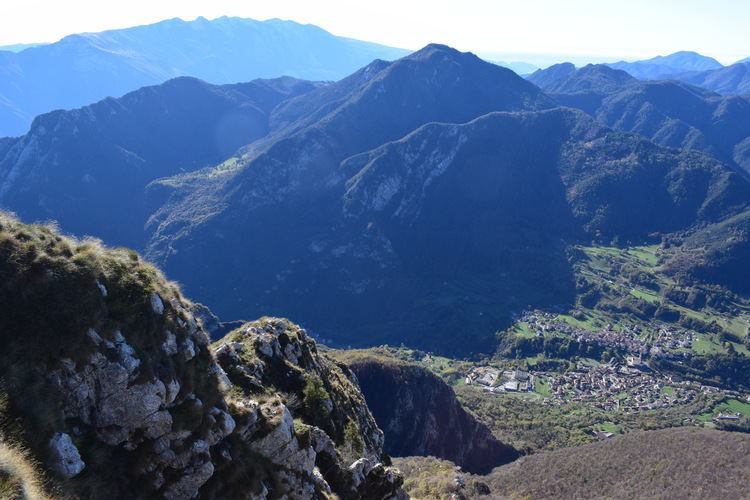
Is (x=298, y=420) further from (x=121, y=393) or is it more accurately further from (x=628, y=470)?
(x=628, y=470)

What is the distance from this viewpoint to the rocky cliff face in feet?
54.5

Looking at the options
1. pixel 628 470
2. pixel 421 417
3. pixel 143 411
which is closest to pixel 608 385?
pixel 628 470

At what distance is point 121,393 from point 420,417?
7830cm

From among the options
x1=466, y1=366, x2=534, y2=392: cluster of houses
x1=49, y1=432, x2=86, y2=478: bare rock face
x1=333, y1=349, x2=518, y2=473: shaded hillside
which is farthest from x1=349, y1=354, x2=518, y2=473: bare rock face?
x1=49, y1=432, x2=86, y2=478: bare rock face

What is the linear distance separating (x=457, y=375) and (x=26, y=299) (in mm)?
154618

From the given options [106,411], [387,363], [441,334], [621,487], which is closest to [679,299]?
[441,334]

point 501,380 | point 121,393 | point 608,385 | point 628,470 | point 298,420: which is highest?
point 121,393

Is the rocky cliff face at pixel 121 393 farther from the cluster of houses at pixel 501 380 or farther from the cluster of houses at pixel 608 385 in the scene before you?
the cluster of houses at pixel 608 385

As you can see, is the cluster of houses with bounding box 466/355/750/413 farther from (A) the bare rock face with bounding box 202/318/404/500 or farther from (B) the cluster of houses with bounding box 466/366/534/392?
(A) the bare rock face with bounding box 202/318/404/500

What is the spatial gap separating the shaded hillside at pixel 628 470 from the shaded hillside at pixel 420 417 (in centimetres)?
666

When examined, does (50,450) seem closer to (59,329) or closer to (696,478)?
(59,329)

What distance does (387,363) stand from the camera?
9194cm

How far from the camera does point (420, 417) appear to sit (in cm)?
8794

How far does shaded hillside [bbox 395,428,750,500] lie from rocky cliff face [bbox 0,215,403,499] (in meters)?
42.9
